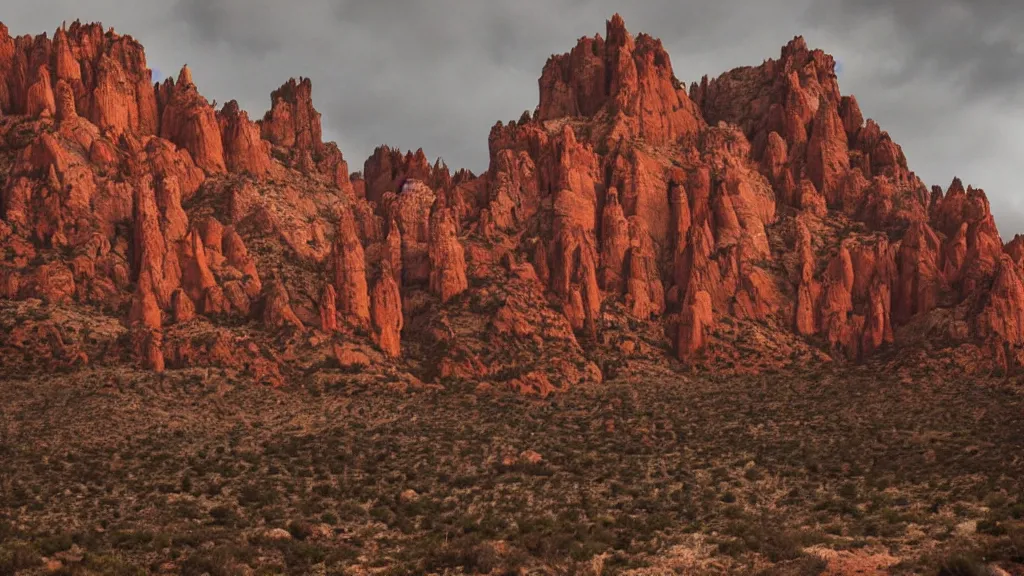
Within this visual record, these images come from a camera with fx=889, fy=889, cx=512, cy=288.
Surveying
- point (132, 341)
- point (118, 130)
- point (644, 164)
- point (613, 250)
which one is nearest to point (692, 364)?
point (613, 250)

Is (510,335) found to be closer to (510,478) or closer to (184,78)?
(510,478)

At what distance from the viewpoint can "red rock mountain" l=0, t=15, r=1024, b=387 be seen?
87.5 metres

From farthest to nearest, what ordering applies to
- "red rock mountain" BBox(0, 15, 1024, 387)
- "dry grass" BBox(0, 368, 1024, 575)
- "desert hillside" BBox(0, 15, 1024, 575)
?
1. "red rock mountain" BBox(0, 15, 1024, 387)
2. "desert hillside" BBox(0, 15, 1024, 575)
3. "dry grass" BBox(0, 368, 1024, 575)

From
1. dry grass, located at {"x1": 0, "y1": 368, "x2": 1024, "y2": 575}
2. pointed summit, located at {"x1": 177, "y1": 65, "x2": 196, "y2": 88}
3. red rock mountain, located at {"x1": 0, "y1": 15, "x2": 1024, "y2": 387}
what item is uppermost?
pointed summit, located at {"x1": 177, "y1": 65, "x2": 196, "y2": 88}

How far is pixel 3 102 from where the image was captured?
103625mm

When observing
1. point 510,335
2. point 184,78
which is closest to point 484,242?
point 510,335

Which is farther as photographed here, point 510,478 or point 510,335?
point 510,335

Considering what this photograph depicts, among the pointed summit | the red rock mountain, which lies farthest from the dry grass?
the pointed summit

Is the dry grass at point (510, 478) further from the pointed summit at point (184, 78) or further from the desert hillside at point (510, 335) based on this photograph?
the pointed summit at point (184, 78)

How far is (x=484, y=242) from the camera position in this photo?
10750cm

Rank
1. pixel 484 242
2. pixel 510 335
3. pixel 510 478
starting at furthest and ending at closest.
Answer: pixel 484 242 < pixel 510 335 < pixel 510 478

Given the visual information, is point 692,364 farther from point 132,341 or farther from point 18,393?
point 18,393

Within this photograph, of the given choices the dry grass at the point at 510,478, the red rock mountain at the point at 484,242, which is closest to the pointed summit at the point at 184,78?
the red rock mountain at the point at 484,242

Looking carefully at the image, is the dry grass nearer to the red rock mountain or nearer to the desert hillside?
the desert hillside
